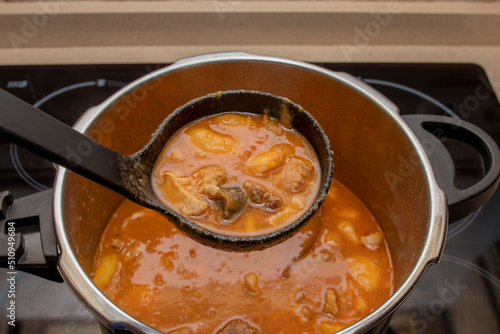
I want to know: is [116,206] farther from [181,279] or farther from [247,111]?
[247,111]

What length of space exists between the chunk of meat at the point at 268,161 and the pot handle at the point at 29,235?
614mm

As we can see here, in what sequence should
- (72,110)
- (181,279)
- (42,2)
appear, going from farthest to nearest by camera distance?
1. (42,2)
2. (72,110)
3. (181,279)

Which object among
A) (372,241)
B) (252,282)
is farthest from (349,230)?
(252,282)

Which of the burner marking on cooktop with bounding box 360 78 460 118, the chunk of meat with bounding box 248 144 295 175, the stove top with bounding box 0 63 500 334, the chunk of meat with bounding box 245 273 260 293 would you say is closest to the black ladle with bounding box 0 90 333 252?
the chunk of meat with bounding box 248 144 295 175

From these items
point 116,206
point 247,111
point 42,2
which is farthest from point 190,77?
point 42,2

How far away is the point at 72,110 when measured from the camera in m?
2.02

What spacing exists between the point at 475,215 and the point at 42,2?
228 cm

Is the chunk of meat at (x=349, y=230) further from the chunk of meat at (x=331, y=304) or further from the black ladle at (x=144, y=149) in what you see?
the black ladle at (x=144, y=149)

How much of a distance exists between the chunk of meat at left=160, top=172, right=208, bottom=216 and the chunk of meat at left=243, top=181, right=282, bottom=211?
14cm

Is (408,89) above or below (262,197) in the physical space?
above

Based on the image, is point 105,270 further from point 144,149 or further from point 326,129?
point 326,129

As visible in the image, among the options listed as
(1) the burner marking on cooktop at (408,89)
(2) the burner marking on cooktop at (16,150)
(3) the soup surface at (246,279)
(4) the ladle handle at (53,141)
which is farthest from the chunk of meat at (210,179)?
(1) the burner marking on cooktop at (408,89)

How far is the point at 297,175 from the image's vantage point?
1454 millimetres

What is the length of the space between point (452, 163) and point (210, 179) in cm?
76
